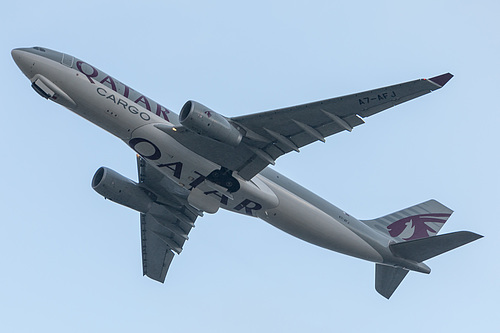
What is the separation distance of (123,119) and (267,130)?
6.91m

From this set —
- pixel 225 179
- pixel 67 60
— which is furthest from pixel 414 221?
pixel 67 60

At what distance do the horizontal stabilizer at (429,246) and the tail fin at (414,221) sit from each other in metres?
1.89

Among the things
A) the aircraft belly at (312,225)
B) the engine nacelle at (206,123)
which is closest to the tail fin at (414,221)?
the aircraft belly at (312,225)

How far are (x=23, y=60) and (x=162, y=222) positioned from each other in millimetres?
13245

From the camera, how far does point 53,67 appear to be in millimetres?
35406

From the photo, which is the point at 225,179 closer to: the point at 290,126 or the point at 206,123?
the point at 206,123

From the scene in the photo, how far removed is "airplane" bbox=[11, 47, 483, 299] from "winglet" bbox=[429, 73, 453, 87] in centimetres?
4

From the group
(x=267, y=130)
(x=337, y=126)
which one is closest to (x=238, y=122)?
(x=267, y=130)

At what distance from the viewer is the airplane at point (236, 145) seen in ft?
111

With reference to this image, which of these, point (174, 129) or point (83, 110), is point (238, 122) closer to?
point (174, 129)

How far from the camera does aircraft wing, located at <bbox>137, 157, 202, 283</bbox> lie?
42.4 metres

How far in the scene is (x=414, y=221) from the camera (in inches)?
1752

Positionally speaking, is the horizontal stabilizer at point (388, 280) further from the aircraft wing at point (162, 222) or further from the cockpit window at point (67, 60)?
the cockpit window at point (67, 60)

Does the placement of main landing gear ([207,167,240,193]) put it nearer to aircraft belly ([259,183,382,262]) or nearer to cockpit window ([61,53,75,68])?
aircraft belly ([259,183,382,262])
